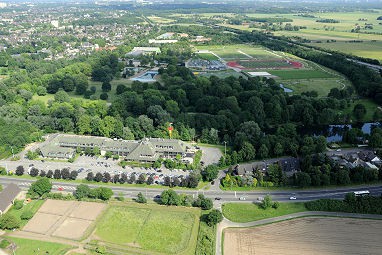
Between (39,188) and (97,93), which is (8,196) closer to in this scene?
(39,188)

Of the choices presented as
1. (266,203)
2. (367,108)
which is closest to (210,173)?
(266,203)

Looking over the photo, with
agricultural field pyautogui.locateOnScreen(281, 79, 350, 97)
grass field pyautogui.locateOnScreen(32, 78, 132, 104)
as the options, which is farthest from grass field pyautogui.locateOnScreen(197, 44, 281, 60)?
grass field pyautogui.locateOnScreen(32, 78, 132, 104)

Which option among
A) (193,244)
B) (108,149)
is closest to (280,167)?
(193,244)

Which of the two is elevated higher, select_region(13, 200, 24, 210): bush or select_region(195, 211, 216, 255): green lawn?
select_region(195, 211, 216, 255): green lawn

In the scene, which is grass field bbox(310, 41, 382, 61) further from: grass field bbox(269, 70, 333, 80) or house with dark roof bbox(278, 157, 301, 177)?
house with dark roof bbox(278, 157, 301, 177)

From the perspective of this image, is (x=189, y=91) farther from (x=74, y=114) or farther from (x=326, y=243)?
(x=326, y=243)

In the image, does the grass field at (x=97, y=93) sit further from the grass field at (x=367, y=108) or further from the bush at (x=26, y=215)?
the grass field at (x=367, y=108)

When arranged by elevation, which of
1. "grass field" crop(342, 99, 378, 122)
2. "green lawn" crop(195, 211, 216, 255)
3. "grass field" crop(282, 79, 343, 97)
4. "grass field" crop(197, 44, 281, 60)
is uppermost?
"grass field" crop(197, 44, 281, 60)

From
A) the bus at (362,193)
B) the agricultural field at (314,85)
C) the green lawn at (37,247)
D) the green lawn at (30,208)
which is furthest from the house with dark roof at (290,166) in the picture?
the agricultural field at (314,85)
